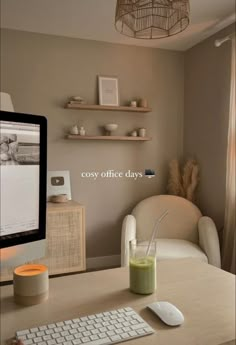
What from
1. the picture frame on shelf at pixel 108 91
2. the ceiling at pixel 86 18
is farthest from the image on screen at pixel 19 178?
the picture frame on shelf at pixel 108 91

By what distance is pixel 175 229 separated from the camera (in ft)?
9.54

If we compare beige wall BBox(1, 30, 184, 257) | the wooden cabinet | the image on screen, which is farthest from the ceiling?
the image on screen

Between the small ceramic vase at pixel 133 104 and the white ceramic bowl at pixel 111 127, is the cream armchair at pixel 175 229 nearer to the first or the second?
the white ceramic bowl at pixel 111 127

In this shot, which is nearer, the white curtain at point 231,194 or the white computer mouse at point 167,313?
the white computer mouse at point 167,313

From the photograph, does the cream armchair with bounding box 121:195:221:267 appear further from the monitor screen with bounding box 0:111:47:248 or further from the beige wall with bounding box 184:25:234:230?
the monitor screen with bounding box 0:111:47:248

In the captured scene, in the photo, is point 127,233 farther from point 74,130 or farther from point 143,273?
point 143,273

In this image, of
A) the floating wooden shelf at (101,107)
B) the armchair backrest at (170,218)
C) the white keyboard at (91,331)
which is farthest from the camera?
the floating wooden shelf at (101,107)

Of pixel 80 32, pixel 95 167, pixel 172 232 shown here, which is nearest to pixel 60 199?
pixel 95 167

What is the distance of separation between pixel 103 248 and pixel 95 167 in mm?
885

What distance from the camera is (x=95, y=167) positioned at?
3227 millimetres

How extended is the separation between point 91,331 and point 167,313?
217mm

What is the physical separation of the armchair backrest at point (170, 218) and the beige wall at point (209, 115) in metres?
0.31

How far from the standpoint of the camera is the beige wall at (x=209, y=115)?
2904mm

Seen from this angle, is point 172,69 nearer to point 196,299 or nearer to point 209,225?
point 209,225
